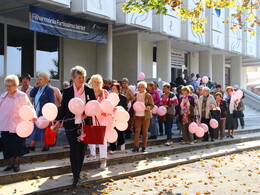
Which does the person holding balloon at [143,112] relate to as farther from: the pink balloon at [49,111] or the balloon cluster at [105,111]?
the pink balloon at [49,111]

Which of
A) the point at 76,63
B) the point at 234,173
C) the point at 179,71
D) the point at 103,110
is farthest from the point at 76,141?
the point at 179,71

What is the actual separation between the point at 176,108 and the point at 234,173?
3377mm

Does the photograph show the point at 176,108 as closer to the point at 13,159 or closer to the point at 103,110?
the point at 103,110

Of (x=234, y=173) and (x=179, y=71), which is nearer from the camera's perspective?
(x=234, y=173)

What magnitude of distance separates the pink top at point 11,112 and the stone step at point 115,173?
1.03 meters

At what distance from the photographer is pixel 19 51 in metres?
15.8

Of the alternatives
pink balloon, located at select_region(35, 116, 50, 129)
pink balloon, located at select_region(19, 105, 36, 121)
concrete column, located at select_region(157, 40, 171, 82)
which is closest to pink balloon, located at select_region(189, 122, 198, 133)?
pink balloon, located at select_region(35, 116, 50, 129)

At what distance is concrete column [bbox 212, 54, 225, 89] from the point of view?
29.1 meters

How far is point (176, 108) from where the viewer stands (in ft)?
35.1

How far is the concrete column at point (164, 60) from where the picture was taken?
2214 cm

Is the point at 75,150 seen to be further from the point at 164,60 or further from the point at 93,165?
the point at 164,60

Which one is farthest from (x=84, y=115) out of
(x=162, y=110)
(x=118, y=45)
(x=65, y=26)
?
(x=118, y=45)

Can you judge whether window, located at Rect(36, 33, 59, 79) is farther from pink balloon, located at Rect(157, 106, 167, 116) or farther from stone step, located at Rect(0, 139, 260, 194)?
stone step, located at Rect(0, 139, 260, 194)

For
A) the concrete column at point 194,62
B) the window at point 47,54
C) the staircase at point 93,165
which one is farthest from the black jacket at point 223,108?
the concrete column at point 194,62
